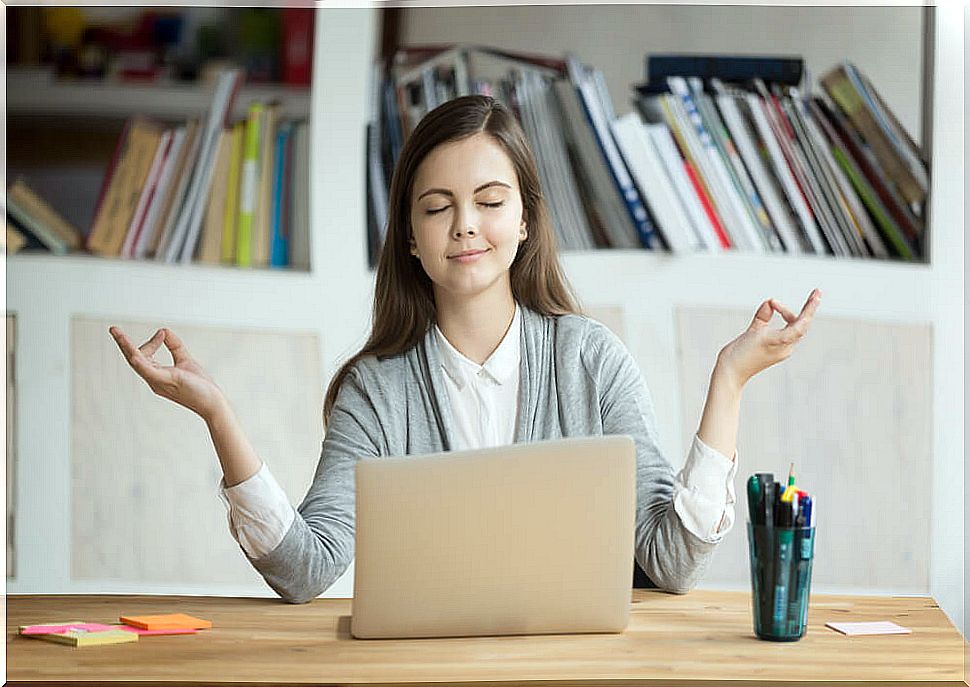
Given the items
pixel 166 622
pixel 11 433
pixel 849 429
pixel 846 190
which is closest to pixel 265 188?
pixel 11 433

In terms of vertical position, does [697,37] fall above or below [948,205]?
above

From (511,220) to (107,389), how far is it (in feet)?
4.26

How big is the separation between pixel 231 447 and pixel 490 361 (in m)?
0.44

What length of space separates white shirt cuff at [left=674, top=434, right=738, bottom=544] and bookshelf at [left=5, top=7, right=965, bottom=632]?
3.88 feet

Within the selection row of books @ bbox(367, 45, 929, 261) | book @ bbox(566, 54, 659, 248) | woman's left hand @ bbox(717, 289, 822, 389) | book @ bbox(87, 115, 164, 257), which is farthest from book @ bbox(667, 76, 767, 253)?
woman's left hand @ bbox(717, 289, 822, 389)

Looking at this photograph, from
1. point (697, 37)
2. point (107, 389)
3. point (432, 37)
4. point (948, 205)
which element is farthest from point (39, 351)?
point (948, 205)

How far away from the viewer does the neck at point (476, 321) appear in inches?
68.1

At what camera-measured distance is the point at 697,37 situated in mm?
3023

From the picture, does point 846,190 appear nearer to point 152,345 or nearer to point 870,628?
point 870,628

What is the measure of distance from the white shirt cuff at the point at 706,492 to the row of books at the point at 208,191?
1396 mm

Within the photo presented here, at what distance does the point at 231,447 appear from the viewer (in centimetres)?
143

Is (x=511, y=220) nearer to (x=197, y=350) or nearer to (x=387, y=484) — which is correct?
(x=387, y=484)

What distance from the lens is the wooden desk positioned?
1149mm

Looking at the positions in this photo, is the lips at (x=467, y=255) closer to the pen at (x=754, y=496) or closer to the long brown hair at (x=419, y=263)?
the long brown hair at (x=419, y=263)
